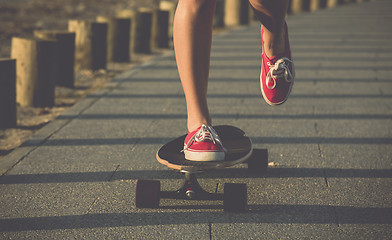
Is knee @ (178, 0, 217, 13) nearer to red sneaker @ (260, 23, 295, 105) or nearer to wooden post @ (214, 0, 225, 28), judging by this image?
red sneaker @ (260, 23, 295, 105)

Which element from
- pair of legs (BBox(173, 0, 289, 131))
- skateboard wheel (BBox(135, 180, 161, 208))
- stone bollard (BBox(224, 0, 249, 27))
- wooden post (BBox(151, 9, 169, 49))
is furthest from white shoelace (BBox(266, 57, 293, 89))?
stone bollard (BBox(224, 0, 249, 27))

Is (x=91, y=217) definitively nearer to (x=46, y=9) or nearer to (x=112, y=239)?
A: (x=112, y=239)

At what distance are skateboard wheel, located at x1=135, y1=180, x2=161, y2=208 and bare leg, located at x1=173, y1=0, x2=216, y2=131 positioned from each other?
346 mm

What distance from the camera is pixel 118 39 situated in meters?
6.76

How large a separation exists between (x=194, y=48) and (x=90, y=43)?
12.0 feet

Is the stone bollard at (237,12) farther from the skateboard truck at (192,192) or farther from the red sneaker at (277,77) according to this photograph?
the skateboard truck at (192,192)

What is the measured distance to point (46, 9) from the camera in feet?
43.8

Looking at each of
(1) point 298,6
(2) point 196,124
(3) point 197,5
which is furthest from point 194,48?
(1) point 298,6

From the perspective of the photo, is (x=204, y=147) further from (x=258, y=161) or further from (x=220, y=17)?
(x=220, y=17)

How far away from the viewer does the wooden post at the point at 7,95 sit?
13.1ft

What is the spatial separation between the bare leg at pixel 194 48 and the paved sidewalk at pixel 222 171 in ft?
1.31

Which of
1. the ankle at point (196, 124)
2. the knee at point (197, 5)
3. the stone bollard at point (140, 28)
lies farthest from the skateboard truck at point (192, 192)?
the stone bollard at point (140, 28)

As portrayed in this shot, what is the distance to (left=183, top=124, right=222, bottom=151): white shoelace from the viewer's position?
2492 mm

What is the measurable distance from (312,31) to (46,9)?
6.82 meters
